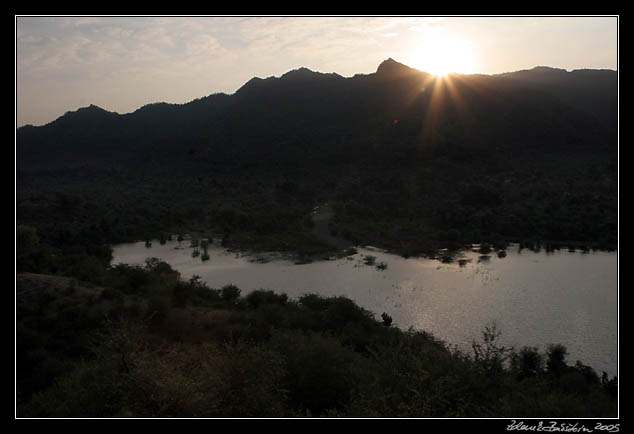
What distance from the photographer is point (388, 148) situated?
70625 millimetres


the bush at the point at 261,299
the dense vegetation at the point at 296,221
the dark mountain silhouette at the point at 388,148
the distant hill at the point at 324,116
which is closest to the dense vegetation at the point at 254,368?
the dense vegetation at the point at 296,221

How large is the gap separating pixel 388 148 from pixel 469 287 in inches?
1962

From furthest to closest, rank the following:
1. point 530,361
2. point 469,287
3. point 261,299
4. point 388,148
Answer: point 388,148, point 469,287, point 261,299, point 530,361

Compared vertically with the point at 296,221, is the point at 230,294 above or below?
below

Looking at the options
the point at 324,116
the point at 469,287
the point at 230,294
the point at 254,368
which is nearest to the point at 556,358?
the point at 469,287

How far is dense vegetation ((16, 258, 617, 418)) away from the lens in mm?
7785

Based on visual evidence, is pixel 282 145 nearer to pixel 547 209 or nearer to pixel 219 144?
pixel 219 144

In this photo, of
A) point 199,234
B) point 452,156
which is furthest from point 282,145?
point 199,234

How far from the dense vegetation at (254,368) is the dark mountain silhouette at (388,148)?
24.4 m

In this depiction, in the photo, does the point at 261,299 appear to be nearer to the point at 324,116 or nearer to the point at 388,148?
the point at 388,148

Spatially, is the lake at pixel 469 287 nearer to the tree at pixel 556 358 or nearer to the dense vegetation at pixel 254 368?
the tree at pixel 556 358

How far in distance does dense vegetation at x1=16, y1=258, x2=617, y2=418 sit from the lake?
202 cm

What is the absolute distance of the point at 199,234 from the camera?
41.5m

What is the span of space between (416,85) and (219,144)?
43.5 m
